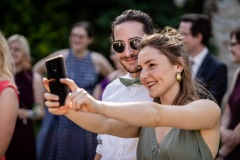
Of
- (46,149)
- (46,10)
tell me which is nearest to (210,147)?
(46,149)

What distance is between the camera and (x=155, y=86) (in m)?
3.15

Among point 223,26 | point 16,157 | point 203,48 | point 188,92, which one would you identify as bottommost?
point 16,157

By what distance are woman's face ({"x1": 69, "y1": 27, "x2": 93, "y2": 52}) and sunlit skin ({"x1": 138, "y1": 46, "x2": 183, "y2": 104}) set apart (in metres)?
3.89

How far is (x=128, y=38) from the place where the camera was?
3.63 m

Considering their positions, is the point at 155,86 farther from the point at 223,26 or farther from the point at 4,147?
the point at 223,26

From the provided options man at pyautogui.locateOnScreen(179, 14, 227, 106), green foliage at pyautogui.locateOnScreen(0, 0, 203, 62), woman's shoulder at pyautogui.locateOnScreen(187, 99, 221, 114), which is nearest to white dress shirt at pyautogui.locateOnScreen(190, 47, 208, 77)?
man at pyautogui.locateOnScreen(179, 14, 227, 106)

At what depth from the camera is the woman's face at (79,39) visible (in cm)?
706

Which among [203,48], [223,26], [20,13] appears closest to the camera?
[203,48]

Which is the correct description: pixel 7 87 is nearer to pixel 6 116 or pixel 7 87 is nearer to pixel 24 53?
pixel 6 116

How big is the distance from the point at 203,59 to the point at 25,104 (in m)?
2.36

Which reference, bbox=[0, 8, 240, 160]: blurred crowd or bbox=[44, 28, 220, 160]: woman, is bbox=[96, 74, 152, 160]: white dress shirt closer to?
bbox=[44, 28, 220, 160]: woman

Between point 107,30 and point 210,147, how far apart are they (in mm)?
6795

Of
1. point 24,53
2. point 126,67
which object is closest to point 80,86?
point 24,53

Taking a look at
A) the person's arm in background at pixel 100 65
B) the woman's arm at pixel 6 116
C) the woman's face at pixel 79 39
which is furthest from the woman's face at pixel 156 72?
the person's arm in background at pixel 100 65
